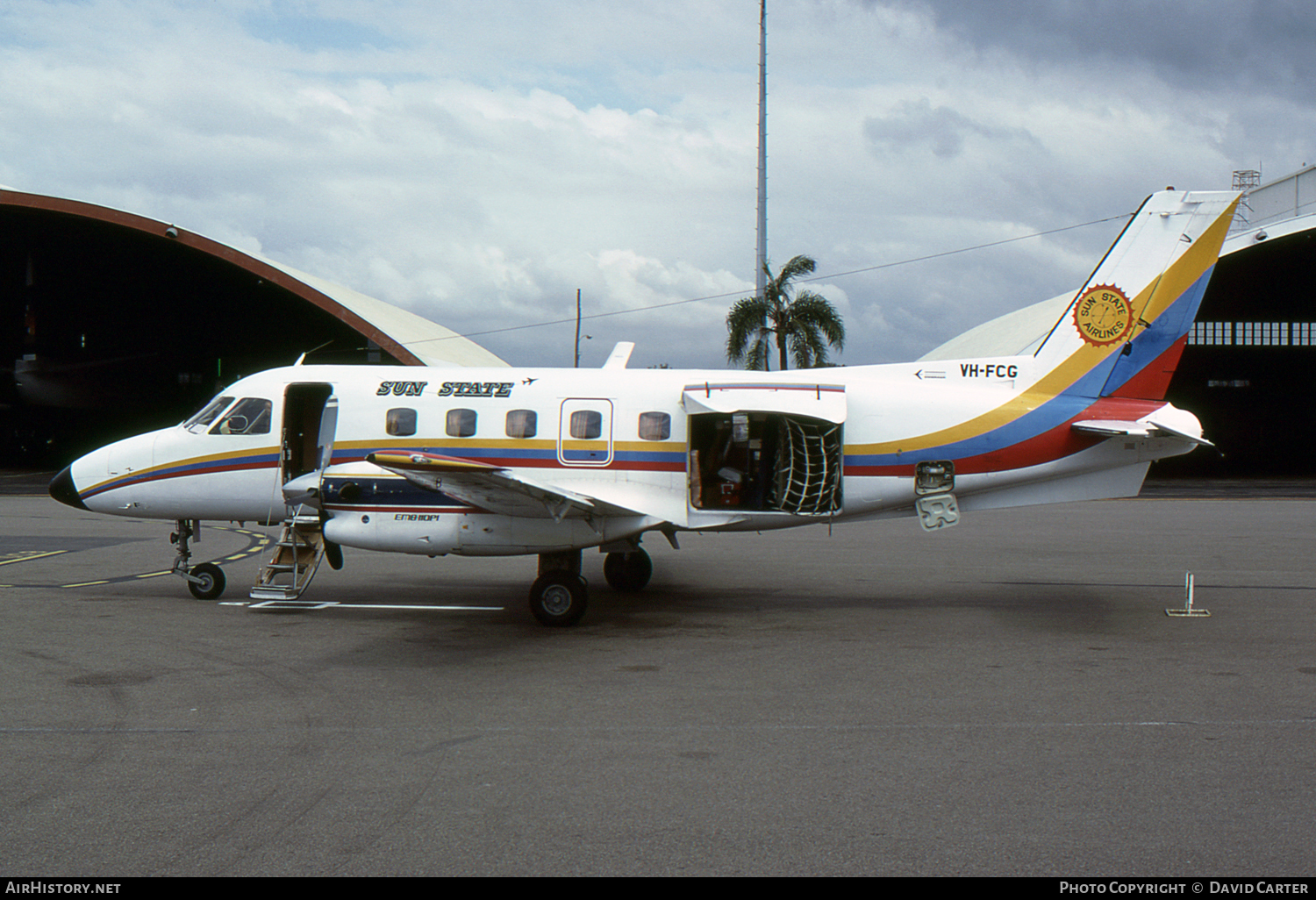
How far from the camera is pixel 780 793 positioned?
586 cm

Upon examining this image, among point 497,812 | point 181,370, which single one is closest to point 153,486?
point 497,812

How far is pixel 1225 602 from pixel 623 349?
29.4 feet

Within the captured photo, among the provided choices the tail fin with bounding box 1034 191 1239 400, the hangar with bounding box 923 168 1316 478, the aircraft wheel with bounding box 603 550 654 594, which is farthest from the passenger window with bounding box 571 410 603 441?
the hangar with bounding box 923 168 1316 478

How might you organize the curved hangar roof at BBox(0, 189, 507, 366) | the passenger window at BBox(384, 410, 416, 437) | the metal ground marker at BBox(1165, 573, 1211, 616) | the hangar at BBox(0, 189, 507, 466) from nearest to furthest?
Result: 1. the metal ground marker at BBox(1165, 573, 1211, 616)
2. the passenger window at BBox(384, 410, 416, 437)
3. the curved hangar roof at BBox(0, 189, 507, 366)
4. the hangar at BBox(0, 189, 507, 466)

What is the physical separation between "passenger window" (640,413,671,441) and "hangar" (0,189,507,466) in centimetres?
2319

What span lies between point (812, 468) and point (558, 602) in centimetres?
353

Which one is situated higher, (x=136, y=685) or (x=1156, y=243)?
(x=1156, y=243)

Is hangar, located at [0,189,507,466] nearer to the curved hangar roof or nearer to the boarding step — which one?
the curved hangar roof

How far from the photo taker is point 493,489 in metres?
10.4

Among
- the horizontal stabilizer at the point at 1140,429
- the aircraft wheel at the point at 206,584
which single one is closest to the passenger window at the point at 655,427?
the horizontal stabilizer at the point at 1140,429

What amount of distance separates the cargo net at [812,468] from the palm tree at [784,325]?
27655 mm

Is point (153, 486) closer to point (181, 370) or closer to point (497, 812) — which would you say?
point (497, 812)

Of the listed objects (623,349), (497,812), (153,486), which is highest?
(623,349)

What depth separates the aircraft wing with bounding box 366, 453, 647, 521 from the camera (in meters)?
9.26
